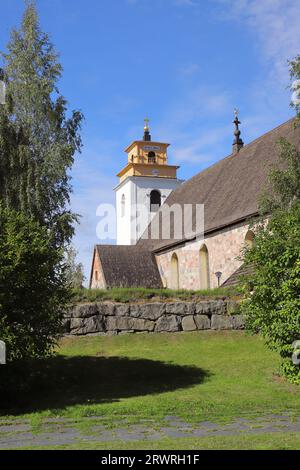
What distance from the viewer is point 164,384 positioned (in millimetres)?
12812

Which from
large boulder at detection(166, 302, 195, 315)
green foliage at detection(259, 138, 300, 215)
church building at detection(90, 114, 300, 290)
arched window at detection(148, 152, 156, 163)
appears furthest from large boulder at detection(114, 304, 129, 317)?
arched window at detection(148, 152, 156, 163)

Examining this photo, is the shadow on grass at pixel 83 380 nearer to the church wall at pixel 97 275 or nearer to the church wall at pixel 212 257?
the church wall at pixel 212 257

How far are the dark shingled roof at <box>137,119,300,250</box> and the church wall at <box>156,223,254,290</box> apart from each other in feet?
1.73

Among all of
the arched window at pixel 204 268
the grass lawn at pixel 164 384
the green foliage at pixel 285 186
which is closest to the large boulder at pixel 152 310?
the grass lawn at pixel 164 384

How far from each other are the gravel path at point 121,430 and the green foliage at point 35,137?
1381 centimetres

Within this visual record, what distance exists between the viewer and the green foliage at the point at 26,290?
1067cm

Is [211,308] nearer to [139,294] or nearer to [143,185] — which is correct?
[139,294]

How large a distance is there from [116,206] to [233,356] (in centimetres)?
4199

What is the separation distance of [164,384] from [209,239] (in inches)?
619

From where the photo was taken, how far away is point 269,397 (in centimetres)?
1119

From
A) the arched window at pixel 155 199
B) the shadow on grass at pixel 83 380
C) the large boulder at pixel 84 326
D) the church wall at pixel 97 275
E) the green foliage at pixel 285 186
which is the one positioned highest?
the arched window at pixel 155 199

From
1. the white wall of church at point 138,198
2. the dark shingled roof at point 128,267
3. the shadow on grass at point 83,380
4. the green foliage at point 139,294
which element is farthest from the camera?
the white wall of church at point 138,198

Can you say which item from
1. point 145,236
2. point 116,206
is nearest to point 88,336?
point 145,236
